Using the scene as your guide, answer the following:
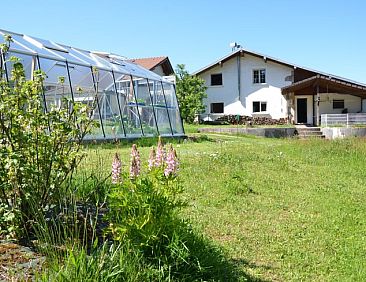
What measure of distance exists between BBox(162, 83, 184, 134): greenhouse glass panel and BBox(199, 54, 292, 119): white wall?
15708 millimetres

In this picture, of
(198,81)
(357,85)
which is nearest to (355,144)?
(357,85)

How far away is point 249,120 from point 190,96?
16.7ft

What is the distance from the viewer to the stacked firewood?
32688 millimetres

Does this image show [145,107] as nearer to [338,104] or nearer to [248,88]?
[248,88]

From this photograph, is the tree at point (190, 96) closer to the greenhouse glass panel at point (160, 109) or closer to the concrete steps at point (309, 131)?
the concrete steps at point (309, 131)

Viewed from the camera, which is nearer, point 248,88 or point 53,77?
point 53,77

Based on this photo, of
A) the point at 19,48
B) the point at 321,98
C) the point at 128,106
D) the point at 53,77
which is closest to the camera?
the point at 19,48

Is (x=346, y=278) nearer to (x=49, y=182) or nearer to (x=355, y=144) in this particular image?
(x=49, y=182)

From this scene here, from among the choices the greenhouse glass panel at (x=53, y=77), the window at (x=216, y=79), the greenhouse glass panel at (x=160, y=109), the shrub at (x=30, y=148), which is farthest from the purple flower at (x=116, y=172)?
the window at (x=216, y=79)

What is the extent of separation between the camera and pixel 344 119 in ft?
88.5

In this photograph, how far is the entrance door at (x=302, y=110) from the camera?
33.0 m

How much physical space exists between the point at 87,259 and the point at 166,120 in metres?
16.6

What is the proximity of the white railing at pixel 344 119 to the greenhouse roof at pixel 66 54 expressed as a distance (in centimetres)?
1292

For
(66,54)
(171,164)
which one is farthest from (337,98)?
(171,164)
